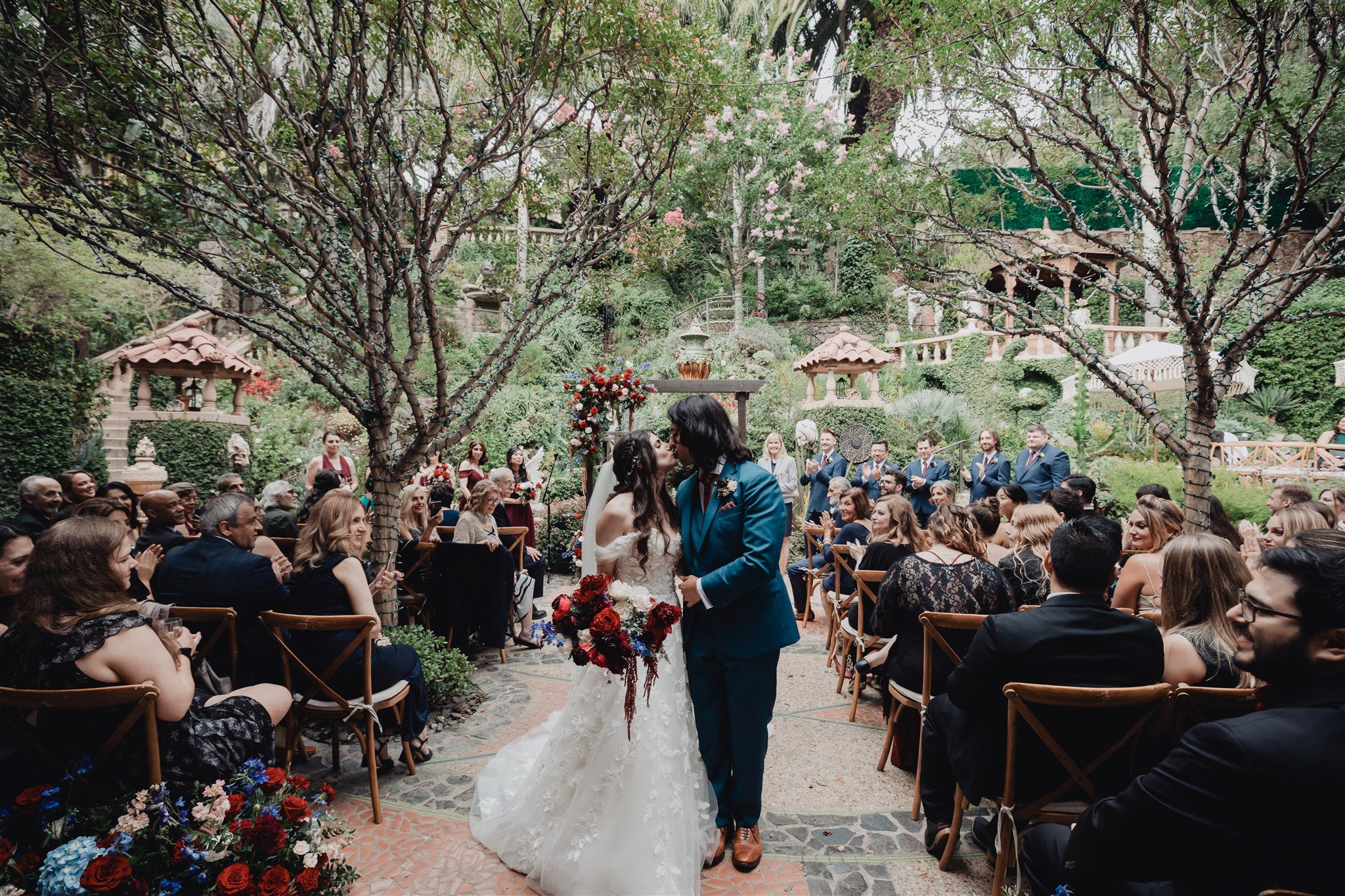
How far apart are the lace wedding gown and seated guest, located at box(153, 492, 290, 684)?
1.46m

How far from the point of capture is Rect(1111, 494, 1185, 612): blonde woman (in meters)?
3.58

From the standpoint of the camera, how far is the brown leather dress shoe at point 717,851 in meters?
2.79

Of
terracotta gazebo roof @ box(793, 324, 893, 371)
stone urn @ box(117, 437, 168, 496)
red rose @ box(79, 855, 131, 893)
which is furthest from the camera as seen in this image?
terracotta gazebo roof @ box(793, 324, 893, 371)

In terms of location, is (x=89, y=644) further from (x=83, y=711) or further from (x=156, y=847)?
(x=156, y=847)

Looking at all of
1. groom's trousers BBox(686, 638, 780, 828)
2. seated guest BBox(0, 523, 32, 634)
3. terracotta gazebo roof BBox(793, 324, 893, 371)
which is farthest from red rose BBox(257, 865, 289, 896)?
terracotta gazebo roof BBox(793, 324, 893, 371)

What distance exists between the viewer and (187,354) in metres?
10.0

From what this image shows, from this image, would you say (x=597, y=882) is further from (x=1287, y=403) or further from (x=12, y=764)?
(x=1287, y=403)

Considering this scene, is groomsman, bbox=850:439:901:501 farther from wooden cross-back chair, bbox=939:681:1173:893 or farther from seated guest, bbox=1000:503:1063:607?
wooden cross-back chair, bbox=939:681:1173:893

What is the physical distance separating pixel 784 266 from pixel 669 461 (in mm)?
23495

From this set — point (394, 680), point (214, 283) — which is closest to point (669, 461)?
point (394, 680)

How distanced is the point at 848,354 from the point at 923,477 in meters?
6.89

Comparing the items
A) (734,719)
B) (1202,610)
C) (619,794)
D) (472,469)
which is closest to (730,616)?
(734,719)

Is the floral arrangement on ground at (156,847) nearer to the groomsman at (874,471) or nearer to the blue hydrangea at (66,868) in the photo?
the blue hydrangea at (66,868)

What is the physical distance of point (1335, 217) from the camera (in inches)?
128
